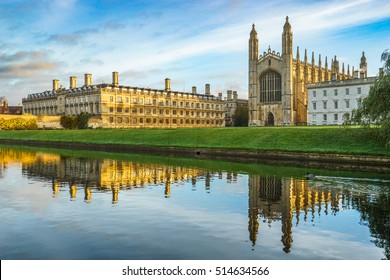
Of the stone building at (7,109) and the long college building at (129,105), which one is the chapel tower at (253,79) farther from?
the stone building at (7,109)

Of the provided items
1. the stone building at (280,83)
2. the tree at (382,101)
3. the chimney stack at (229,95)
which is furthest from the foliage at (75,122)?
the tree at (382,101)

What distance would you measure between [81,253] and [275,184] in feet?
41.4

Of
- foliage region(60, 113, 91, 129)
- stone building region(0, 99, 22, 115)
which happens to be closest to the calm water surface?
foliage region(60, 113, 91, 129)

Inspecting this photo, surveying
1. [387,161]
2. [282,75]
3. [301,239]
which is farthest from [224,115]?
[301,239]

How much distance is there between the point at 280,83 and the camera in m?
89.3

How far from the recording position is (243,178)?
74.4ft

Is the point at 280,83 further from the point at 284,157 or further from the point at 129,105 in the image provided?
the point at 284,157

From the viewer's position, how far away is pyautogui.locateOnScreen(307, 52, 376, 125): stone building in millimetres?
75938

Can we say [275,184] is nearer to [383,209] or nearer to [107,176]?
[383,209]

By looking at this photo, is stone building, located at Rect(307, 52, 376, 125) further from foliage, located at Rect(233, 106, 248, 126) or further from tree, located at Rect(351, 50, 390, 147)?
tree, located at Rect(351, 50, 390, 147)

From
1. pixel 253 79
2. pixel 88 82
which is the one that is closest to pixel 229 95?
pixel 253 79

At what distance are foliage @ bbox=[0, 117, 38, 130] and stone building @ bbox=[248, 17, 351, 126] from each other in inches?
1886

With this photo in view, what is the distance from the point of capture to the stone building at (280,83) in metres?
85.8

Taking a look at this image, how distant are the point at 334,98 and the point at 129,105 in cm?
4564
